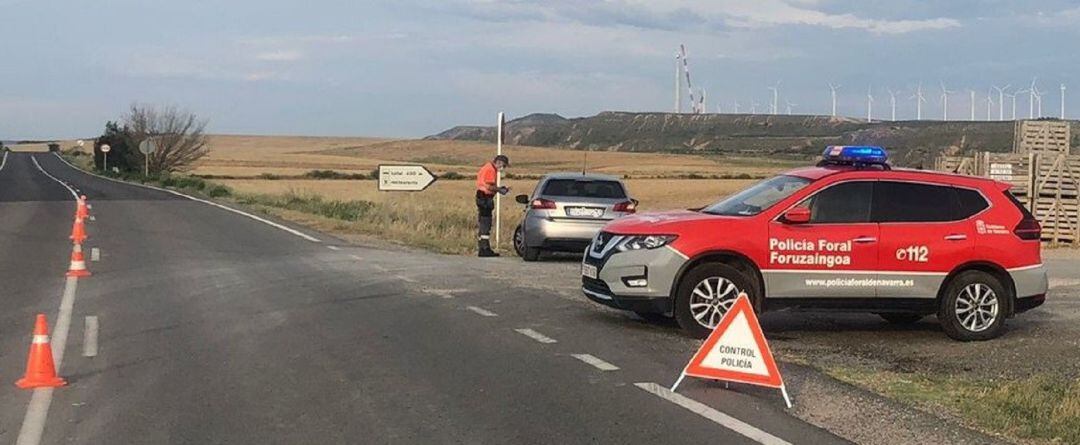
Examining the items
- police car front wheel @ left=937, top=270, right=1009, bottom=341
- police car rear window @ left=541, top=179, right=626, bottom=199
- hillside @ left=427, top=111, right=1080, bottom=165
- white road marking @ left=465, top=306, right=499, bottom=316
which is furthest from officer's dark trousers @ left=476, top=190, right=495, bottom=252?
hillside @ left=427, top=111, right=1080, bottom=165

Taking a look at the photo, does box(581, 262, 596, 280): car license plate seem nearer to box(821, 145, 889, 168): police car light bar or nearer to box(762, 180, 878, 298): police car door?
box(762, 180, 878, 298): police car door

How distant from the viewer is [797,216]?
1049cm

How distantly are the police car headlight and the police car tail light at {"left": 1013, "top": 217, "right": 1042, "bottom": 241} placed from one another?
3.22 meters

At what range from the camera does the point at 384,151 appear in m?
156

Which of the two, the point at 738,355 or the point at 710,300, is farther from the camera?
the point at 710,300

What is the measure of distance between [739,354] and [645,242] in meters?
2.77

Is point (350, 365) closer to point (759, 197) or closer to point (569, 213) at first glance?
point (759, 197)

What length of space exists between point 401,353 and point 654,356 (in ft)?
6.61

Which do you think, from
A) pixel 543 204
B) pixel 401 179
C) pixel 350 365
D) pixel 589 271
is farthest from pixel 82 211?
pixel 350 365

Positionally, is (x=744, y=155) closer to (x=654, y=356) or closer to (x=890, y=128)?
(x=890, y=128)

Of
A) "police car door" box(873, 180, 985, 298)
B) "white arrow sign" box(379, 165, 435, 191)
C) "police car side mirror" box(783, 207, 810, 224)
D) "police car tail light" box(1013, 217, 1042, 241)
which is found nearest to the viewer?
"police car side mirror" box(783, 207, 810, 224)

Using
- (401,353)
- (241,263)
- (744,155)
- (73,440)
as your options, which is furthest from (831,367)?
(744,155)

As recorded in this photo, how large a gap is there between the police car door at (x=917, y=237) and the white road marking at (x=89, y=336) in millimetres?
6712

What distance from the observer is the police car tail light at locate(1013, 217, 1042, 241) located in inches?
433
